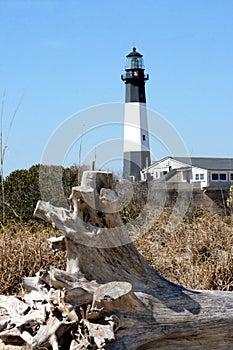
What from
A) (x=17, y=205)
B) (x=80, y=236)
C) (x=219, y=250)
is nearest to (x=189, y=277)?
(x=219, y=250)

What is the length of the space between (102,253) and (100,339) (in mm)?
704

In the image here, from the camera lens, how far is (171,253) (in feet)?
22.1

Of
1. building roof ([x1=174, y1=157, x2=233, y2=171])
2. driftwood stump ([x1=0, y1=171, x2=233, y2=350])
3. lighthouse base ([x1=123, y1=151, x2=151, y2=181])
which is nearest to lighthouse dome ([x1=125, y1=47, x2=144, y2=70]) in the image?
building roof ([x1=174, y1=157, x2=233, y2=171])

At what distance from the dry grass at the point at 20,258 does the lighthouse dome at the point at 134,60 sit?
811 inches

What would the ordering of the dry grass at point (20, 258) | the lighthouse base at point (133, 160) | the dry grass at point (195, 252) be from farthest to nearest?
the dry grass at point (20, 258) < the lighthouse base at point (133, 160) < the dry grass at point (195, 252)

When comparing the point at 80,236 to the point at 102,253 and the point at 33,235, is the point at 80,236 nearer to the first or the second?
the point at 102,253

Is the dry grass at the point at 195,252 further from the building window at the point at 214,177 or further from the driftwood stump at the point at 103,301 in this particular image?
the building window at the point at 214,177

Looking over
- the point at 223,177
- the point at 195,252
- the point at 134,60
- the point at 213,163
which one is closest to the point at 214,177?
the point at 223,177

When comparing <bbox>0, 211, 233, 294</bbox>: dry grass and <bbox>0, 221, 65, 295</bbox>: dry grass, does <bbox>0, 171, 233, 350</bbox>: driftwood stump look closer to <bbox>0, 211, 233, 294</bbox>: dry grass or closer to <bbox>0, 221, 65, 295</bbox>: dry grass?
<bbox>0, 211, 233, 294</bbox>: dry grass

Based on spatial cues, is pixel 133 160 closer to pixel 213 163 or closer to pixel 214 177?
pixel 214 177

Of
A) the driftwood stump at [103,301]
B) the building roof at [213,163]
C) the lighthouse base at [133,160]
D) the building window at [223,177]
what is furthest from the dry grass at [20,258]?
the building window at [223,177]

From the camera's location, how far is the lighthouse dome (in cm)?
2702

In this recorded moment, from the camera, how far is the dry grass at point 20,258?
263 inches

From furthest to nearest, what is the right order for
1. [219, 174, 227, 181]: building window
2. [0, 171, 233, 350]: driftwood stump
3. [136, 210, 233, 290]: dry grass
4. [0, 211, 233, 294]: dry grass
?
[219, 174, 227, 181]: building window
[0, 211, 233, 294]: dry grass
[136, 210, 233, 290]: dry grass
[0, 171, 233, 350]: driftwood stump
